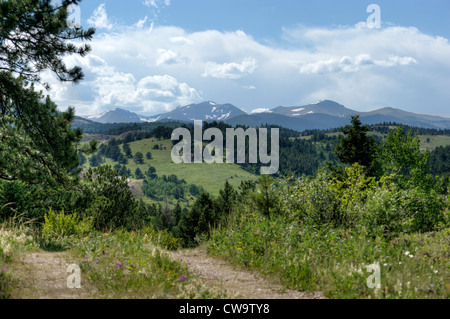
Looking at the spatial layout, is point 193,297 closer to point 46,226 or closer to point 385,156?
point 46,226

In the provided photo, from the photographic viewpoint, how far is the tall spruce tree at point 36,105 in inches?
378

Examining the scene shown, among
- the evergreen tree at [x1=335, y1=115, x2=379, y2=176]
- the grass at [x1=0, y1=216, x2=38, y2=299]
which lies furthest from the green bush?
the evergreen tree at [x1=335, y1=115, x2=379, y2=176]

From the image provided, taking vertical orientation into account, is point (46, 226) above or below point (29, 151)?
below

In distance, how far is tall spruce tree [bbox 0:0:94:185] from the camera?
9.61 meters

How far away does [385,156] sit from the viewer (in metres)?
36.7

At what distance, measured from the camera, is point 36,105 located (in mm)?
10195

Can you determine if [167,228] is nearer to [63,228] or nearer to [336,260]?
[63,228]
